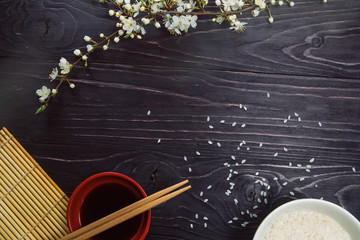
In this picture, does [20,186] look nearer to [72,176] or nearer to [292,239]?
[72,176]

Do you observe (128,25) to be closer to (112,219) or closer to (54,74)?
(54,74)

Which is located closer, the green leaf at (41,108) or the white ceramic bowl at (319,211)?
the white ceramic bowl at (319,211)

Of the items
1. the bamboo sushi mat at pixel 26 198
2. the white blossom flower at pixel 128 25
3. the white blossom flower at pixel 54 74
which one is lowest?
the bamboo sushi mat at pixel 26 198

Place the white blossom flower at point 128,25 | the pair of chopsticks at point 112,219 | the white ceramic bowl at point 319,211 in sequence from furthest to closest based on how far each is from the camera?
the white blossom flower at point 128,25 → the white ceramic bowl at point 319,211 → the pair of chopsticks at point 112,219

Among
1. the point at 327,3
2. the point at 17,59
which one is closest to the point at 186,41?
the point at 327,3

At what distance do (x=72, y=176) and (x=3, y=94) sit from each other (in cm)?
42

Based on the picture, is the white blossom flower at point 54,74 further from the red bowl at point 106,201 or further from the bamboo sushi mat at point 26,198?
the red bowl at point 106,201

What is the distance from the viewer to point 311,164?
1310 mm

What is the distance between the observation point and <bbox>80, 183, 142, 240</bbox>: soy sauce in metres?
1.17

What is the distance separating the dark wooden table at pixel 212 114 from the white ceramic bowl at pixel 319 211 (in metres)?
0.09

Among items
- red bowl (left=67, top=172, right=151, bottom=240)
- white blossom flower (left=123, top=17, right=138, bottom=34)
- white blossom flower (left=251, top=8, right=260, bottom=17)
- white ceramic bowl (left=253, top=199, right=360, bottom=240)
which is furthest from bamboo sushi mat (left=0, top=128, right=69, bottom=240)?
white blossom flower (left=251, top=8, right=260, bottom=17)

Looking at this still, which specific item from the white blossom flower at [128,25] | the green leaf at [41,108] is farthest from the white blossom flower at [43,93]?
the white blossom flower at [128,25]

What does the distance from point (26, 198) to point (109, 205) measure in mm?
327

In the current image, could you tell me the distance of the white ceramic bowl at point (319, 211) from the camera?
1.17 meters
